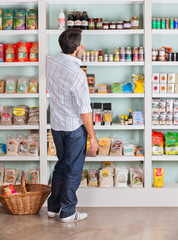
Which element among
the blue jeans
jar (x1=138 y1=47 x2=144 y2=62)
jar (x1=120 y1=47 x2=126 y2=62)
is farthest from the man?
jar (x1=138 y1=47 x2=144 y2=62)

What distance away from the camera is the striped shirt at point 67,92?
3.29 m

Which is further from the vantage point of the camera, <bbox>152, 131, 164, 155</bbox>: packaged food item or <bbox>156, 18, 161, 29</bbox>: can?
<bbox>152, 131, 164, 155</bbox>: packaged food item

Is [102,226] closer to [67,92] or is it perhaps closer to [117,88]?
[67,92]

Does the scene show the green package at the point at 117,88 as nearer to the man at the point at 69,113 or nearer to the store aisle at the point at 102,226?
the man at the point at 69,113

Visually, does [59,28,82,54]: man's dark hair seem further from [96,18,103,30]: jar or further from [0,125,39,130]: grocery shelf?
[0,125,39,130]: grocery shelf

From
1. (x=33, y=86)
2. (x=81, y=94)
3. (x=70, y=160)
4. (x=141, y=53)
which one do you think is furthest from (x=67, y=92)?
(x=141, y=53)

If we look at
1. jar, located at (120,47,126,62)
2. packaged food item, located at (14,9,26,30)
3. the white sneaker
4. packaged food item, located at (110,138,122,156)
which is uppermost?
→ packaged food item, located at (14,9,26,30)

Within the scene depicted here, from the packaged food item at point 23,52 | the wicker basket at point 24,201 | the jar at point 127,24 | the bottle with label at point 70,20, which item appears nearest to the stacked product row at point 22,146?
the wicker basket at point 24,201

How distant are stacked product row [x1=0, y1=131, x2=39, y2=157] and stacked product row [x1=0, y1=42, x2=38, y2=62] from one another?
2.84ft

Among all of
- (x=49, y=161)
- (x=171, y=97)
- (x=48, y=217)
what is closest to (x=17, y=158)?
(x=49, y=161)

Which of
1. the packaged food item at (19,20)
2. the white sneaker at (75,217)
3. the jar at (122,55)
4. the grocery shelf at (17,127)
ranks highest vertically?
the packaged food item at (19,20)

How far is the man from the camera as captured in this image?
130 inches

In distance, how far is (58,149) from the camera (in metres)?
3.56

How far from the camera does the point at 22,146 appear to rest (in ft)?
13.9
